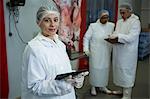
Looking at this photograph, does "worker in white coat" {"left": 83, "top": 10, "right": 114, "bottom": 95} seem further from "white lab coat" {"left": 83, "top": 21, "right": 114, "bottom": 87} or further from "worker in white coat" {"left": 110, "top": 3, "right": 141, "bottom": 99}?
"worker in white coat" {"left": 110, "top": 3, "right": 141, "bottom": 99}

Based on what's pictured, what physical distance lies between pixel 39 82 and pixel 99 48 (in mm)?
2306

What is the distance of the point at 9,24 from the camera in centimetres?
317

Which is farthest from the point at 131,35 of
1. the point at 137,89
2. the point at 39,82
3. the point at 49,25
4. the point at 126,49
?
the point at 39,82

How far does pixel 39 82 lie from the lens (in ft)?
4.80

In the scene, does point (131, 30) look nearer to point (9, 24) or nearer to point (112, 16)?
point (9, 24)

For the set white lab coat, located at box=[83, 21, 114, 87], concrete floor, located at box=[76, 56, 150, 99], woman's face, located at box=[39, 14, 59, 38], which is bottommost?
concrete floor, located at box=[76, 56, 150, 99]

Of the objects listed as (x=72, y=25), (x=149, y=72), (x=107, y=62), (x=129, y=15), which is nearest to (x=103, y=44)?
(x=107, y=62)

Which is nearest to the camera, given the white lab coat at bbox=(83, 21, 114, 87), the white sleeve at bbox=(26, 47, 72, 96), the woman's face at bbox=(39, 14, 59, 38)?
the white sleeve at bbox=(26, 47, 72, 96)

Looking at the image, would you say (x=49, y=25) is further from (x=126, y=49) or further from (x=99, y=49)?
(x=99, y=49)

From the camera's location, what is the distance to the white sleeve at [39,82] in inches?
57.0

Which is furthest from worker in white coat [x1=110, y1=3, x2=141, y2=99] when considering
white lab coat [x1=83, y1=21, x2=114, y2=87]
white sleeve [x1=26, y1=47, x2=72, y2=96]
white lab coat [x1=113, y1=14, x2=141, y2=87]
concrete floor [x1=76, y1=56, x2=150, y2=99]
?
white sleeve [x1=26, y1=47, x2=72, y2=96]

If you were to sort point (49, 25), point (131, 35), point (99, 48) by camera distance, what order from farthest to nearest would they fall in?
point (99, 48) < point (131, 35) < point (49, 25)

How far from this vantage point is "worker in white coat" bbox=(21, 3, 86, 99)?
4.79 ft

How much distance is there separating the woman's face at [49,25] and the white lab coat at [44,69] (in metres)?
0.04
